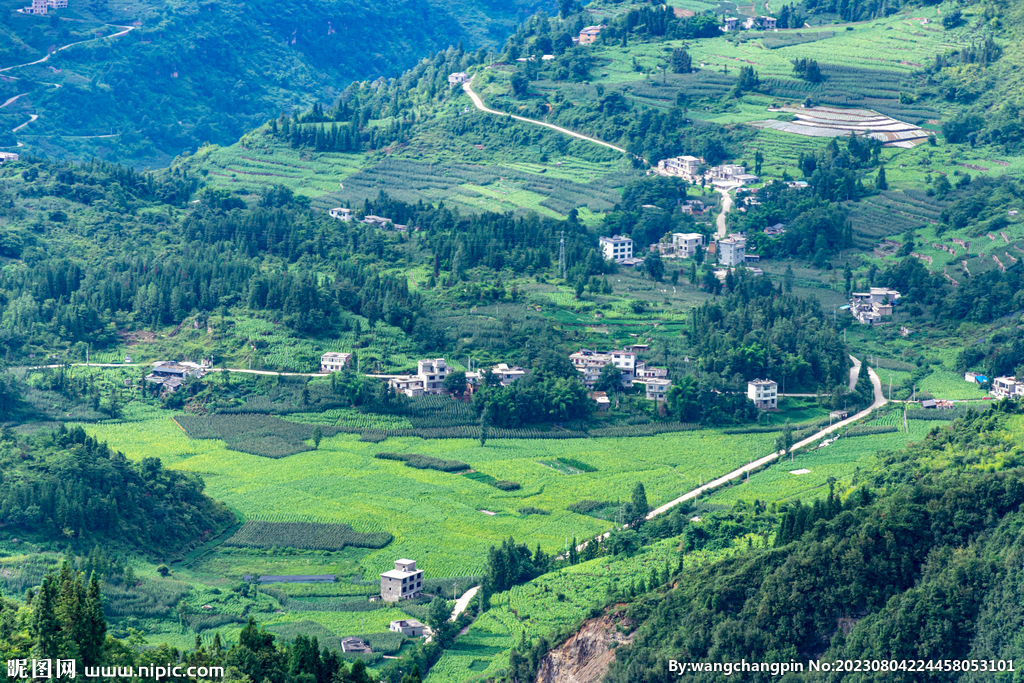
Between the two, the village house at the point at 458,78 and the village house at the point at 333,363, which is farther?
the village house at the point at 458,78

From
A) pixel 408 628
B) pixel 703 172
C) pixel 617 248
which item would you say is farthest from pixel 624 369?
pixel 703 172

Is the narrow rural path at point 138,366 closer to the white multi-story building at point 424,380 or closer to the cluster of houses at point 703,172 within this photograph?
the white multi-story building at point 424,380

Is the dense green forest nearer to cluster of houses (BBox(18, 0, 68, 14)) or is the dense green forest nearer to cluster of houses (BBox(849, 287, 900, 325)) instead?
cluster of houses (BBox(849, 287, 900, 325))

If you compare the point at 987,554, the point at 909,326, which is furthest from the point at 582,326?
the point at 987,554

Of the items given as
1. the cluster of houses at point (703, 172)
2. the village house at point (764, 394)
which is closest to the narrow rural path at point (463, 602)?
the village house at point (764, 394)

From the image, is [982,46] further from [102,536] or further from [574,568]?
[102,536]
